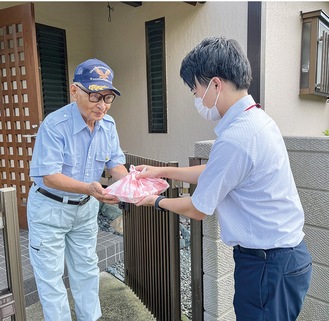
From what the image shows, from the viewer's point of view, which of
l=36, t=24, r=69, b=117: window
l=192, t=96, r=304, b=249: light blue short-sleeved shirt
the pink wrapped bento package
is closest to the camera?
l=192, t=96, r=304, b=249: light blue short-sleeved shirt

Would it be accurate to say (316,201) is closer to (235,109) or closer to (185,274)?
(235,109)

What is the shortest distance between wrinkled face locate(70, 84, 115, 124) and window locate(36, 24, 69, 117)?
3173mm

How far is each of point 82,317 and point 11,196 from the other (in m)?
1.19

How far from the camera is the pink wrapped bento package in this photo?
1.59 metres

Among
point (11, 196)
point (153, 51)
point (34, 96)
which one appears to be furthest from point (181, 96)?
point (11, 196)

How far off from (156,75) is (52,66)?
158cm

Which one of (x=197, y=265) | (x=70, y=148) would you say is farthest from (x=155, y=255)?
(x=70, y=148)

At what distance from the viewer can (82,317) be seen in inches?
87.4

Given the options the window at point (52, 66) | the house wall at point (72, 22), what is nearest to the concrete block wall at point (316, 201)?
the window at point (52, 66)

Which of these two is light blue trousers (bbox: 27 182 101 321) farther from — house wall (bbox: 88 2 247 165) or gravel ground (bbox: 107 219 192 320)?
house wall (bbox: 88 2 247 165)

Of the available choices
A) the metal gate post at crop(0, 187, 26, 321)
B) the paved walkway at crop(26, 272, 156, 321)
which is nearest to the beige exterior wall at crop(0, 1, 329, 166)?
the paved walkway at crop(26, 272, 156, 321)

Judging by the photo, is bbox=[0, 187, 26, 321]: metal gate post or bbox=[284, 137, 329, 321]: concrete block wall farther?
bbox=[284, 137, 329, 321]: concrete block wall

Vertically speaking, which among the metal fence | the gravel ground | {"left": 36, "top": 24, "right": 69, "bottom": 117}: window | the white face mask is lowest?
the gravel ground

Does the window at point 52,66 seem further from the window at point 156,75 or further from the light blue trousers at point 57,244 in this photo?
the light blue trousers at point 57,244
